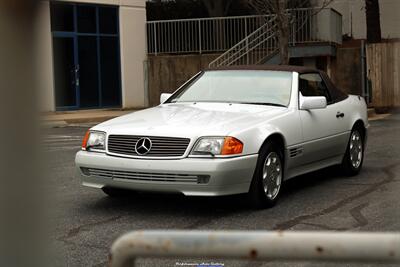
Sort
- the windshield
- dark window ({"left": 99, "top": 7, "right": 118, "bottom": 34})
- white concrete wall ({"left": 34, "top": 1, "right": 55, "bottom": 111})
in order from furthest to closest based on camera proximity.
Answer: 1. dark window ({"left": 99, "top": 7, "right": 118, "bottom": 34})
2. the windshield
3. white concrete wall ({"left": 34, "top": 1, "right": 55, "bottom": 111})

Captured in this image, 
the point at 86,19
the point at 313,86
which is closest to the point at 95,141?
the point at 313,86

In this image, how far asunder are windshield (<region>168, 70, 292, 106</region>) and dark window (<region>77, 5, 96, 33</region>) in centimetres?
1395

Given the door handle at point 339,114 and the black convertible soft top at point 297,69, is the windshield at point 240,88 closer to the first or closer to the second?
the black convertible soft top at point 297,69

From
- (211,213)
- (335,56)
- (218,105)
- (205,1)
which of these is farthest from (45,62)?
(205,1)

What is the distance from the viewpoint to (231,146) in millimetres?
5676

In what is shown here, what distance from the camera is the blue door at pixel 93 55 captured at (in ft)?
66.8

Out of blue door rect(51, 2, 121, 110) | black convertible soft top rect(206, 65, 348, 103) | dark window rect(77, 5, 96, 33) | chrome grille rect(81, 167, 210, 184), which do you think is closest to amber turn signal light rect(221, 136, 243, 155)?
chrome grille rect(81, 167, 210, 184)

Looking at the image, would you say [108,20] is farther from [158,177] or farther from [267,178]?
[158,177]

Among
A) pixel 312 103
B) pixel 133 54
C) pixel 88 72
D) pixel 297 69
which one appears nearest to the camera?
pixel 312 103

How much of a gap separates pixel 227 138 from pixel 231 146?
81mm

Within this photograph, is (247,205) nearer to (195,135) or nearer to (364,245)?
(195,135)

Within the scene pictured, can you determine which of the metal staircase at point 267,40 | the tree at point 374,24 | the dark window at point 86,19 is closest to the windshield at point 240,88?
the metal staircase at point 267,40

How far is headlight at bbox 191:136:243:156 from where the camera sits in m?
5.65

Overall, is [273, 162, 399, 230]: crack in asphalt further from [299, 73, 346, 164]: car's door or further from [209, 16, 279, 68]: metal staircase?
[209, 16, 279, 68]: metal staircase
